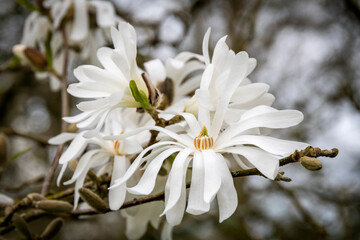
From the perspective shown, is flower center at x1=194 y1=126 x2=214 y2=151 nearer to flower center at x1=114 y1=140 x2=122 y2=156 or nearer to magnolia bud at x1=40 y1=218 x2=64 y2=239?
flower center at x1=114 y1=140 x2=122 y2=156

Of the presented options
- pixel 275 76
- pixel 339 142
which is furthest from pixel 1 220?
pixel 275 76

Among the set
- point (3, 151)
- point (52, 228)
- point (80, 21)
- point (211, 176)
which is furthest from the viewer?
point (80, 21)

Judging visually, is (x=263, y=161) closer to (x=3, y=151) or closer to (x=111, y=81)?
(x=111, y=81)

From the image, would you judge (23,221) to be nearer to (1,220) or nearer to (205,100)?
(1,220)

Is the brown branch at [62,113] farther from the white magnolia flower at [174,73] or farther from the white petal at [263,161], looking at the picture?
the white petal at [263,161]

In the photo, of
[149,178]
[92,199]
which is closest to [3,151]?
[92,199]
